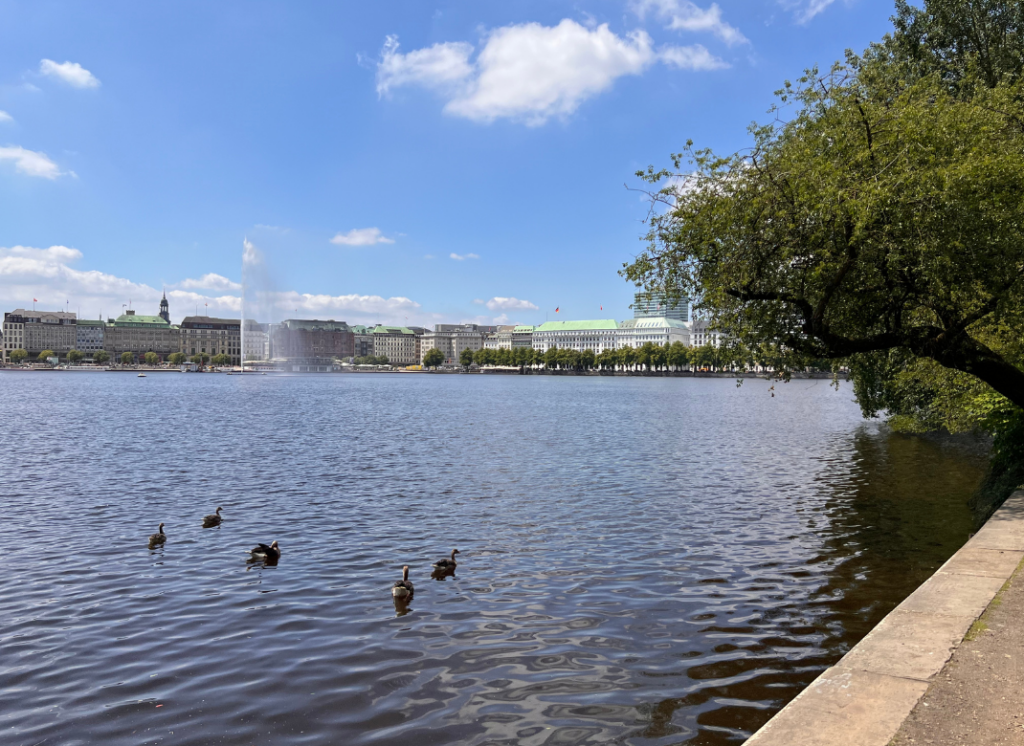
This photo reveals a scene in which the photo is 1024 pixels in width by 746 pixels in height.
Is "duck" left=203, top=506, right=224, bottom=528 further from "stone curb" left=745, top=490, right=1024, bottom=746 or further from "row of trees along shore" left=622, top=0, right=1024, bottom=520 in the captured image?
"stone curb" left=745, top=490, right=1024, bottom=746

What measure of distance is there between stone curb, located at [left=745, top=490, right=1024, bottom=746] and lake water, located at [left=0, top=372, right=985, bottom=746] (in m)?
1.60

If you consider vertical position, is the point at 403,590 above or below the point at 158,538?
above

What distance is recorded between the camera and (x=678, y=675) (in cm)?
1013

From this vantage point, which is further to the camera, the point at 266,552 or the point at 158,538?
the point at 158,538

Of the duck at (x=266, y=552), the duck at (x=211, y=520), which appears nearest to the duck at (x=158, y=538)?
the duck at (x=211, y=520)

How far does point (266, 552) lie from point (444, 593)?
173 inches

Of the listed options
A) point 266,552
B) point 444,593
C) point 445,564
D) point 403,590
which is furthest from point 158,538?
point 444,593

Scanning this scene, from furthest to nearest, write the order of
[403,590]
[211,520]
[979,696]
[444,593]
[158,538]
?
[211,520] → [158,538] → [444,593] → [403,590] → [979,696]

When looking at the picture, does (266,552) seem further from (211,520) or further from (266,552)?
(211,520)

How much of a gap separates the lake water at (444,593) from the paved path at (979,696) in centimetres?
234

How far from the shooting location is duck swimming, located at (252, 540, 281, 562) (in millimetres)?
15836

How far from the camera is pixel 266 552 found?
52.1 ft

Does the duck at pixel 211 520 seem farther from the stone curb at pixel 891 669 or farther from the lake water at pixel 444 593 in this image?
the stone curb at pixel 891 669

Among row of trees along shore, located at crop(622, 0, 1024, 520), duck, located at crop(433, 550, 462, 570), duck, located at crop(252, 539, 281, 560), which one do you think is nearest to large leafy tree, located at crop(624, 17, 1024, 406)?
row of trees along shore, located at crop(622, 0, 1024, 520)
